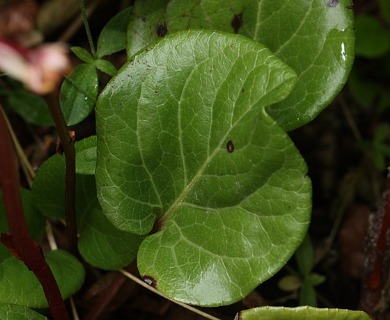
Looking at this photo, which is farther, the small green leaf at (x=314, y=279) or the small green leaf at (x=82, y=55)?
the small green leaf at (x=314, y=279)

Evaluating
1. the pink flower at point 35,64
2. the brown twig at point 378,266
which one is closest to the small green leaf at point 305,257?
the brown twig at point 378,266

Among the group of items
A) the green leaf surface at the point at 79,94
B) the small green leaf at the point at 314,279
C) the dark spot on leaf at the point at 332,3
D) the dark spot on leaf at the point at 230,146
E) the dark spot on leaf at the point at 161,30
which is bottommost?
the small green leaf at the point at 314,279

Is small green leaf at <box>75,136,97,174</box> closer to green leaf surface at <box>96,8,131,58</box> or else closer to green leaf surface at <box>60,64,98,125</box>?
green leaf surface at <box>60,64,98,125</box>

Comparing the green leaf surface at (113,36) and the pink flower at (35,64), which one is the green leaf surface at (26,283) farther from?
the pink flower at (35,64)

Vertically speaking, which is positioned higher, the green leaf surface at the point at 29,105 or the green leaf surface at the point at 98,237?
the green leaf surface at the point at 29,105

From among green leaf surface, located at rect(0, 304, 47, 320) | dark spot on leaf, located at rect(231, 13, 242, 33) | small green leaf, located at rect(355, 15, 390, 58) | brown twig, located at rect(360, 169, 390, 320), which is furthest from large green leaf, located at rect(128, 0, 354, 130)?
small green leaf, located at rect(355, 15, 390, 58)

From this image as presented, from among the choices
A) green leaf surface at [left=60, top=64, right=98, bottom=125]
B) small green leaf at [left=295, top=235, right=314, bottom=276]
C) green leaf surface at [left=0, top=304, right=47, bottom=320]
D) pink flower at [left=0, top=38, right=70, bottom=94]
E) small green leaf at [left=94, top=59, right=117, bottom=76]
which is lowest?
small green leaf at [left=295, top=235, right=314, bottom=276]

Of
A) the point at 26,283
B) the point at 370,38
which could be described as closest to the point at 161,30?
the point at 26,283
